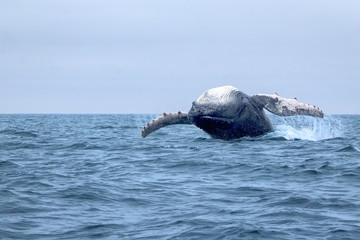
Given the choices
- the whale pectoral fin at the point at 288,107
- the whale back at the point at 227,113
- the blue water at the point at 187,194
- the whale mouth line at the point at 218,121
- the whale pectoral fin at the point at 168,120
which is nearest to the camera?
the blue water at the point at 187,194

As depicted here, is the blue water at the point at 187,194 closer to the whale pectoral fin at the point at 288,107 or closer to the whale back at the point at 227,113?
the whale back at the point at 227,113

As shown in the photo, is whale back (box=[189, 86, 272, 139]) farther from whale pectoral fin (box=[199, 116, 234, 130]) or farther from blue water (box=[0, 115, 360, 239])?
blue water (box=[0, 115, 360, 239])

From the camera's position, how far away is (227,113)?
17.5 metres

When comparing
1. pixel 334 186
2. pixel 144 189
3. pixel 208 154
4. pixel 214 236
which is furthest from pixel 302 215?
pixel 208 154

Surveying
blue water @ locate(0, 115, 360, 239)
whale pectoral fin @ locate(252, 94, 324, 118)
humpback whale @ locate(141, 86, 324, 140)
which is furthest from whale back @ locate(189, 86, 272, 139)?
blue water @ locate(0, 115, 360, 239)

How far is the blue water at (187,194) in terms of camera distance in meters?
7.78

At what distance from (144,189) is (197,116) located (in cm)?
693

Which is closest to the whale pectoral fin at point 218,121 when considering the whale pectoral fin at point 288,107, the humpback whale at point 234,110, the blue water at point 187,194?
the humpback whale at point 234,110

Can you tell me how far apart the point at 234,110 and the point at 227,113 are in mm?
288

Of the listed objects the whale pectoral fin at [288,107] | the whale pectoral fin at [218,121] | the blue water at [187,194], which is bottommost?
the blue water at [187,194]

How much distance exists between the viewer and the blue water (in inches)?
306

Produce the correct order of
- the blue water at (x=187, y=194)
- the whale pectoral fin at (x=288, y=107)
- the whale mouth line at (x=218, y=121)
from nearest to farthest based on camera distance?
the blue water at (x=187, y=194), the whale pectoral fin at (x=288, y=107), the whale mouth line at (x=218, y=121)

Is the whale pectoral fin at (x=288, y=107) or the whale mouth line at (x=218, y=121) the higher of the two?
the whale pectoral fin at (x=288, y=107)

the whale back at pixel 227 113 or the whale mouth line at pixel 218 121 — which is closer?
the whale back at pixel 227 113
